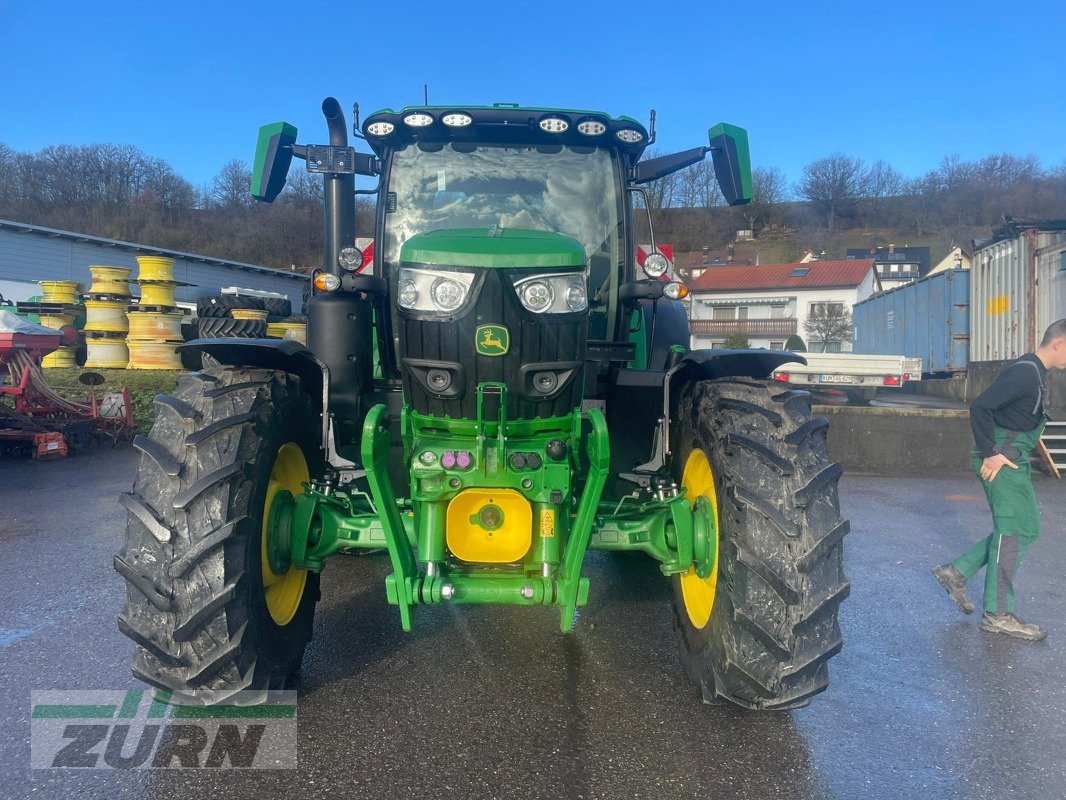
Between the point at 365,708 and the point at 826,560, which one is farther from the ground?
the point at 826,560

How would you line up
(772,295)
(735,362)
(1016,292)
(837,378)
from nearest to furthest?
(735,362)
(1016,292)
(837,378)
(772,295)

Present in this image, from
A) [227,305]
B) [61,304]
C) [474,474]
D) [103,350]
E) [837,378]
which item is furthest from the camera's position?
[227,305]

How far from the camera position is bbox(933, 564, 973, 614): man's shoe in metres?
4.36

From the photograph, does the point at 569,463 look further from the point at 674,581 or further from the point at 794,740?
the point at 794,740

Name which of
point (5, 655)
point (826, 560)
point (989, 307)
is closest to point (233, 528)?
point (5, 655)

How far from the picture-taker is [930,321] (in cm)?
1789

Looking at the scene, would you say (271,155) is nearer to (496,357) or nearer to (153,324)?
(496,357)

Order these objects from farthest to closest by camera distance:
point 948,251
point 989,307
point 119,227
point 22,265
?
point 948,251 < point 119,227 < point 22,265 < point 989,307

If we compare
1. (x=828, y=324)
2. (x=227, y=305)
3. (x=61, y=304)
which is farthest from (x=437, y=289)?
(x=828, y=324)

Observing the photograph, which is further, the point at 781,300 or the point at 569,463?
the point at 781,300

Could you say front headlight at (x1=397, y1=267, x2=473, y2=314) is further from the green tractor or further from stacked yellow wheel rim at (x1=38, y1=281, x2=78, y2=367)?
stacked yellow wheel rim at (x1=38, y1=281, x2=78, y2=367)

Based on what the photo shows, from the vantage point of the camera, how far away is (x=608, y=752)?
9.10 ft

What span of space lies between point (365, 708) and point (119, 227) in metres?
44.3

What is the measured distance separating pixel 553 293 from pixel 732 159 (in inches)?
53.0
